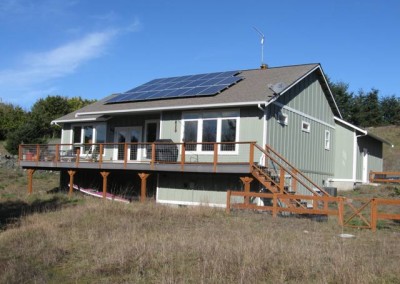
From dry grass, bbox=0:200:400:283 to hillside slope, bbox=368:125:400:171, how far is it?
29836 mm

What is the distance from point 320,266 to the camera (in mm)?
8406

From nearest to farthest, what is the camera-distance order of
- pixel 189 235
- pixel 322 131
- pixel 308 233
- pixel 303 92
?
pixel 189 235
pixel 308 233
pixel 303 92
pixel 322 131

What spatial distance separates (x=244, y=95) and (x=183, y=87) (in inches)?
171

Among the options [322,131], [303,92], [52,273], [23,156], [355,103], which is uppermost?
[355,103]

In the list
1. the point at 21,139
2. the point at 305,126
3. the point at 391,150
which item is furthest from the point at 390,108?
the point at 305,126

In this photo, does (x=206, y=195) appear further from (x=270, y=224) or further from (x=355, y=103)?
(x=355, y=103)

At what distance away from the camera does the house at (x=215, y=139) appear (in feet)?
65.6

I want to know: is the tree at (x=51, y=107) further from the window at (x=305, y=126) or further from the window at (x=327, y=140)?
the window at (x=305, y=126)

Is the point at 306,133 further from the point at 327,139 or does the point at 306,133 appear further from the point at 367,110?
the point at 367,110

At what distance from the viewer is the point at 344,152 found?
28.2m

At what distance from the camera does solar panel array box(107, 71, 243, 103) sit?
73.5 feet

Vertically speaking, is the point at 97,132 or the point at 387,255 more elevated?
the point at 97,132

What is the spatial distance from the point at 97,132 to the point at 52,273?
739 inches

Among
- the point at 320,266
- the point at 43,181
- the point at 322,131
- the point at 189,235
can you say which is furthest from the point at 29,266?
the point at 43,181
